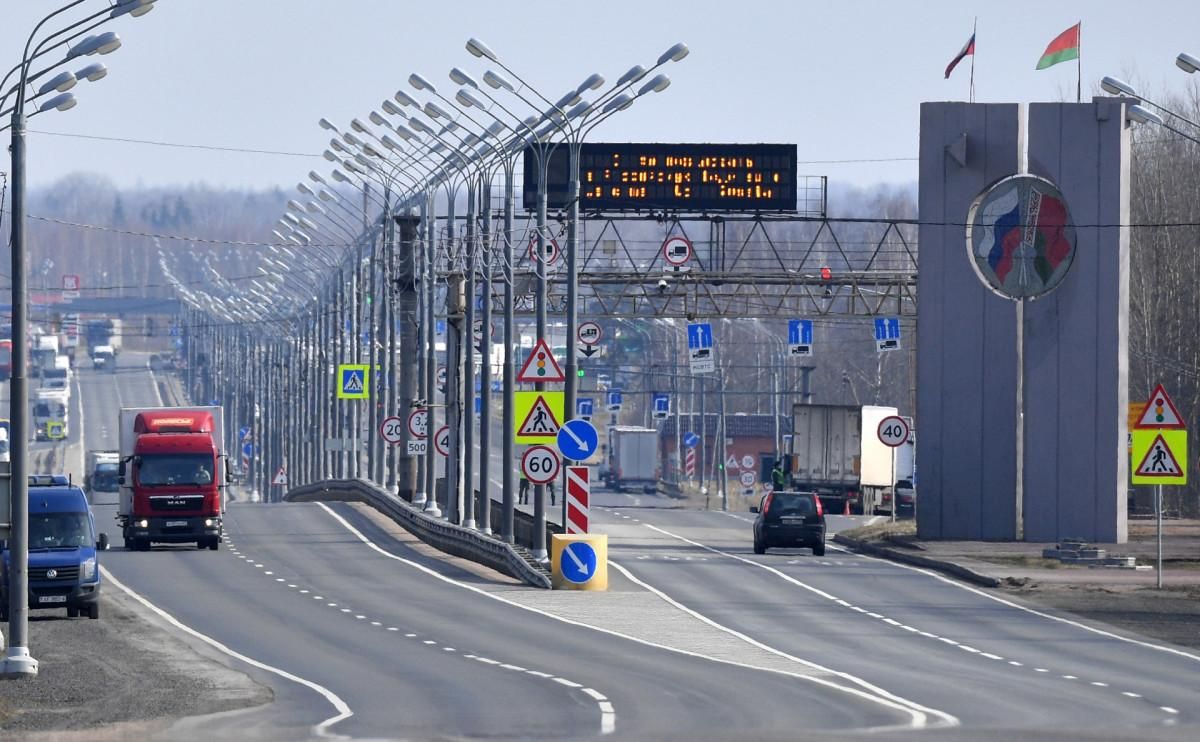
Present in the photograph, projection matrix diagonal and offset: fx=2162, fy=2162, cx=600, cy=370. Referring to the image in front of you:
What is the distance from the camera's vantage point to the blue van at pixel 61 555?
3284 cm

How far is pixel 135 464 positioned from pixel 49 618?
1503 centimetres

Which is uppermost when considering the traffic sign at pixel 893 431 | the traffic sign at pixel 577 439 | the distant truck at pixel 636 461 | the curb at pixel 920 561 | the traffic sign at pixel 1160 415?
the traffic sign at pixel 1160 415

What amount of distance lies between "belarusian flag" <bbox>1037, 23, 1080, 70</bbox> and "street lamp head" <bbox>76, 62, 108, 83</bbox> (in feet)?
100

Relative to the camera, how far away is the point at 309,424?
102 metres

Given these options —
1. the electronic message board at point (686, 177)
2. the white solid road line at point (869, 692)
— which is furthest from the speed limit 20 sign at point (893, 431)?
the white solid road line at point (869, 692)

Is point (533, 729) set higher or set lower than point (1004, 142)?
lower

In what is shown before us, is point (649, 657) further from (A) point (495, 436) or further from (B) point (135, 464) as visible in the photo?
(A) point (495, 436)

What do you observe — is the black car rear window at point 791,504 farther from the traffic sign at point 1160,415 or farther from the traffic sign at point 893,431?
the traffic sign at point 1160,415

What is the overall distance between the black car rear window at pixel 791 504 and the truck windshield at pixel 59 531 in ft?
64.2

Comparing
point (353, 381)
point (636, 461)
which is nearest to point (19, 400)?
point (353, 381)

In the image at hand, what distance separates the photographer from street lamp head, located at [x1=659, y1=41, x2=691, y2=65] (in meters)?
36.5

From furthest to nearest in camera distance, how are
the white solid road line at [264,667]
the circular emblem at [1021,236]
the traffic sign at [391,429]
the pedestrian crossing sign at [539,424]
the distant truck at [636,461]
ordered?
the distant truck at [636,461] < the traffic sign at [391,429] < the circular emblem at [1021,236] < the pedestrian crossing sign at [539,424] < the white solid road line at [264,667]

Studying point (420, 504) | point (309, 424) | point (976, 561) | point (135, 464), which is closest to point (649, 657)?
point (976, 561)

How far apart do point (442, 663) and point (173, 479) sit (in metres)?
23.5
